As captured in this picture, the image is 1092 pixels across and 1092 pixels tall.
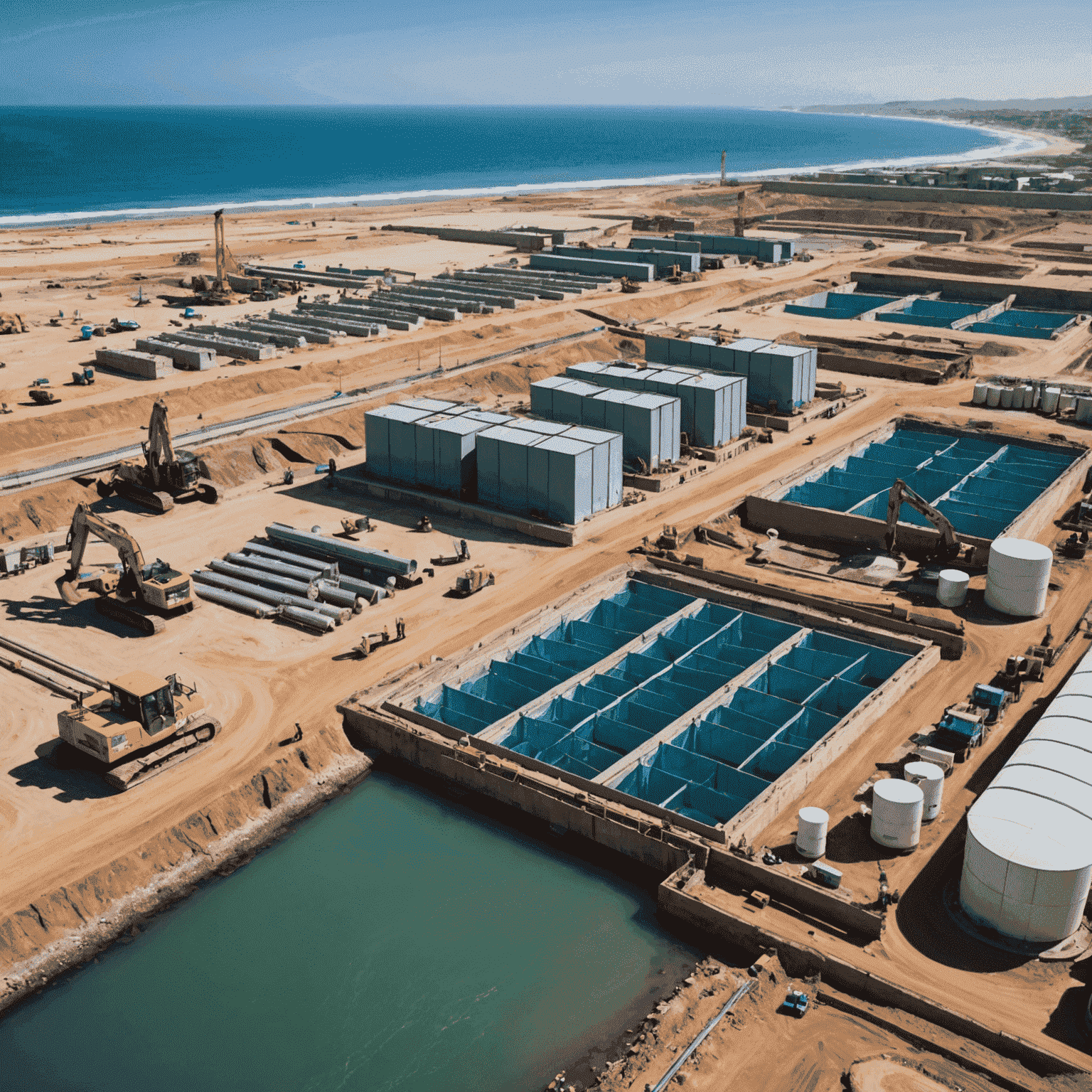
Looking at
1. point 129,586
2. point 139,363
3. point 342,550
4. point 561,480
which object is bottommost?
point 342,550

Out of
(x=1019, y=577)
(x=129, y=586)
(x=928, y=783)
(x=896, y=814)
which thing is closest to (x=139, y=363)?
(x=129, y=586)

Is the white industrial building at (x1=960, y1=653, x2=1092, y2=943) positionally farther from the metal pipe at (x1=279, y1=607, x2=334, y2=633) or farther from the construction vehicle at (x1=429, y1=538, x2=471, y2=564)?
the construction vehicle at (x1=429, y1=538, x2=471, y2=564)

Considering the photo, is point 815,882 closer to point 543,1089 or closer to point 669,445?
point 543,1089

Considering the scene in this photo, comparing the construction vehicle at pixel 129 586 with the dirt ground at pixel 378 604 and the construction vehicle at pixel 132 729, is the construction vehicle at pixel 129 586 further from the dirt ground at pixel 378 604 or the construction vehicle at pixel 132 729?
the construction vehicle at pixel 132 729

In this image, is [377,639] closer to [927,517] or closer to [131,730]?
[131,730]

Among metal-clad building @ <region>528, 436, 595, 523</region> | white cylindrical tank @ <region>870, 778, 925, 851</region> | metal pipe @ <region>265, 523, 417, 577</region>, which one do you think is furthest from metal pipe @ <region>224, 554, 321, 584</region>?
white cylindrical tank @ <region>870, 778, 925, 851</region>
